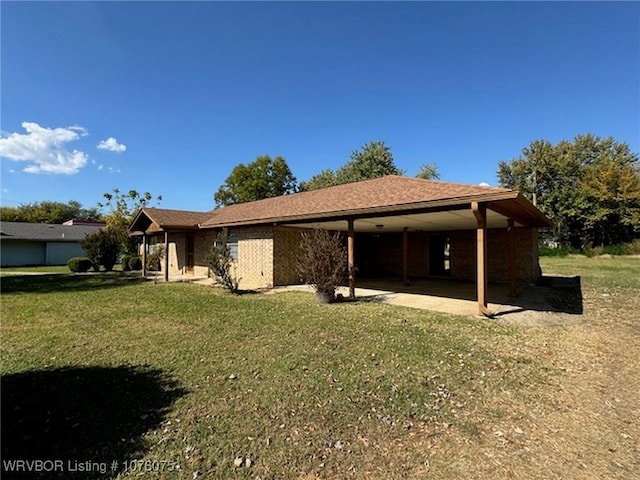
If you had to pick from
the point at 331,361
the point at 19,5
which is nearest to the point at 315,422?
the point at 331,361

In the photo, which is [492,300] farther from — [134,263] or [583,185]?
[583,185]

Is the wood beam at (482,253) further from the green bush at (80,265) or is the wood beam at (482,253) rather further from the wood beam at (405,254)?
the green bush at (80,265)

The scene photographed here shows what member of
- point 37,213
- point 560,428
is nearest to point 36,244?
point 37,213

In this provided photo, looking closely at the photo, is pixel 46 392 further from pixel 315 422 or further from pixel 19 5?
pixel 19 5

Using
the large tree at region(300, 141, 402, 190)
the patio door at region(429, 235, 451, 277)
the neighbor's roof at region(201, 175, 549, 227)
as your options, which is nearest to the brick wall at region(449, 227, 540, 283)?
the patio door at region(429, 235, 451, 277)

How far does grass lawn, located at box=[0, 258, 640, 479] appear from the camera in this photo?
2723mm

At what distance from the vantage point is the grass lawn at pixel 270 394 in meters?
2.72

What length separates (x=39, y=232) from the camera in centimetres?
3058

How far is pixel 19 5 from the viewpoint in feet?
23.3

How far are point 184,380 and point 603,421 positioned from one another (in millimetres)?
4764

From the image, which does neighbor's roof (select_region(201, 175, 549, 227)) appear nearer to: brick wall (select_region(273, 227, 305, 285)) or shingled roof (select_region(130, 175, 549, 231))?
shingled roof (select_region(130, 175, 549, 231))

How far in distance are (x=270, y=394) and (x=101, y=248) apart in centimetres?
2181

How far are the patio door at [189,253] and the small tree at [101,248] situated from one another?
6020mm

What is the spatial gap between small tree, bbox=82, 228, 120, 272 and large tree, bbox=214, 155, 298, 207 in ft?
76.4
